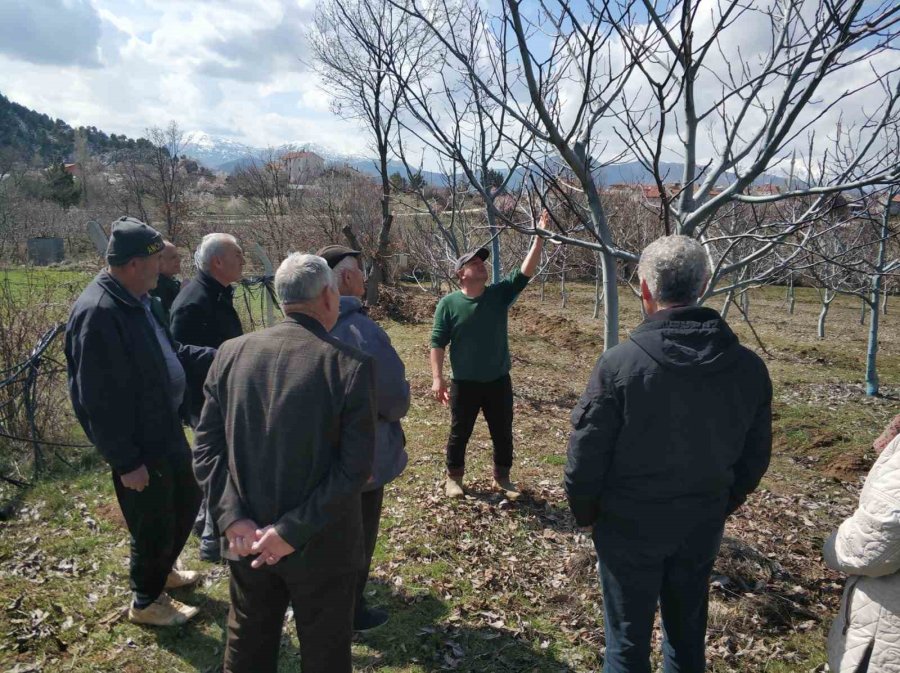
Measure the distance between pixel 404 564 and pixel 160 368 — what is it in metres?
2.01

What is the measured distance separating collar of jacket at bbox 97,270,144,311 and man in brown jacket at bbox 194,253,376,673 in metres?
1.02

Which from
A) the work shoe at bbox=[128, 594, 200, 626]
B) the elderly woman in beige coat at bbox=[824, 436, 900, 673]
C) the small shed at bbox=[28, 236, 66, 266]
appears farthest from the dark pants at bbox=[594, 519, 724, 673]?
the small shed at bbox=[28, 236, 66, 266]

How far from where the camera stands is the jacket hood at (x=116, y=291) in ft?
8.87

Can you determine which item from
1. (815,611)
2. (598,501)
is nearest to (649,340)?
(598,501)

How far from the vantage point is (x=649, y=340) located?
186 centimetres

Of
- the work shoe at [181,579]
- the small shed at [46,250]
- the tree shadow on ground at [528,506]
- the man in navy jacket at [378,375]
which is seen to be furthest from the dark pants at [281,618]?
the small shed at [46,250]

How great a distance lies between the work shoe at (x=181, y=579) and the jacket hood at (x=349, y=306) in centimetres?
203

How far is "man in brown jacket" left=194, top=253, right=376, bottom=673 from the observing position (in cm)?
186

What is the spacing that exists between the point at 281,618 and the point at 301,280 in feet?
4.02

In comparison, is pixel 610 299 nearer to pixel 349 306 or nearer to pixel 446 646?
pixel 349 306

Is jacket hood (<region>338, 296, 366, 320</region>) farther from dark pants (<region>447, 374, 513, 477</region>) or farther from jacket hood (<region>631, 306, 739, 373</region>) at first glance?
dark pants (<region>447, 374, 513, 477</region>)

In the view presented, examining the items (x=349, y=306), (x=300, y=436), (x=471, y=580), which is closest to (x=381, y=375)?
(x=349, y=306)

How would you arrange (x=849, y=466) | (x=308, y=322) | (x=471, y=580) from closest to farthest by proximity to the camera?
1. (x=308, y=322)
2. (x=471, y=580)
3. (x=849, y=466)

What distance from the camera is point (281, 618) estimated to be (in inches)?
80.7
